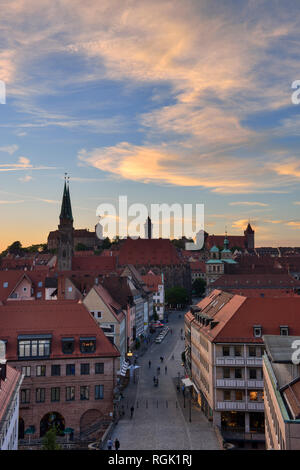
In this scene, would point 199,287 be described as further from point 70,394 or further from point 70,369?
point 70,394

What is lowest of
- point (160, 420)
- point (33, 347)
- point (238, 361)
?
point (160, 420)

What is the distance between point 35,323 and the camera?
49.6 m

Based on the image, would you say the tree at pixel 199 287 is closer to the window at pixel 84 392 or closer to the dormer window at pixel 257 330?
the dormer window at pixel 257 330

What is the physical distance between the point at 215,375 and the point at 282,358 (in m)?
18.3

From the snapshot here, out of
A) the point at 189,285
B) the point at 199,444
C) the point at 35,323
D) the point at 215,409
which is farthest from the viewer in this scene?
the point at 189,285

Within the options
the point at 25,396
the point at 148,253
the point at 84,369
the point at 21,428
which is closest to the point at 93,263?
the point at 148,253

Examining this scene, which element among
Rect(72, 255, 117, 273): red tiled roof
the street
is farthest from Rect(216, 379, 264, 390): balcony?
Rect(72, 255, 117, 273): red tiled roof

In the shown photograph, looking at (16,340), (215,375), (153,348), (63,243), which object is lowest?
(153,348)

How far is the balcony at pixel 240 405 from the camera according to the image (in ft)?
150

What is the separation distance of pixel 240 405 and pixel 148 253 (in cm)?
13645

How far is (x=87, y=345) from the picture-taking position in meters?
48.1
